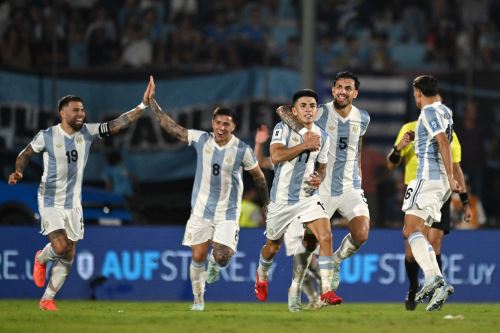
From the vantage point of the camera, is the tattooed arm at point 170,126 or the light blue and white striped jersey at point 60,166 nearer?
the tattooed arm at point 170,126

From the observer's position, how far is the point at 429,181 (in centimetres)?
1254

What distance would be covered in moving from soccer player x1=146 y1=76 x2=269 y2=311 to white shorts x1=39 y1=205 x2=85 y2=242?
1164 mm

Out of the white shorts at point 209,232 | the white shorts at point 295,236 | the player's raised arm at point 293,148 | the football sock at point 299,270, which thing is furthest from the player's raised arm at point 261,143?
the football sock at point 299,270

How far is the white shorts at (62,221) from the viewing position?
1359 centimetres

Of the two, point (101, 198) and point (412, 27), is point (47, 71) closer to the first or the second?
point (101, 198)

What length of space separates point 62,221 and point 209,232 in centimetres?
152

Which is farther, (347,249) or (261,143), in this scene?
(261,143)

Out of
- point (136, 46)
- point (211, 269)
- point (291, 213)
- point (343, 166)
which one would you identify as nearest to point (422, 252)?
point (291, 213)

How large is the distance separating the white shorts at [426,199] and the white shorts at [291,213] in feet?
2.87

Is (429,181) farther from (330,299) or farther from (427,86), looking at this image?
(330,299)

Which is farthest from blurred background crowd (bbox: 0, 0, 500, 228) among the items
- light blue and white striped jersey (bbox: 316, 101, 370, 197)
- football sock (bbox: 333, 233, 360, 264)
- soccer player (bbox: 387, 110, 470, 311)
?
football sock (bbox: 333, 233, 360, 264)

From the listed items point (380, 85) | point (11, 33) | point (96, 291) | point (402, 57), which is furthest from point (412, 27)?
point (96, 291)

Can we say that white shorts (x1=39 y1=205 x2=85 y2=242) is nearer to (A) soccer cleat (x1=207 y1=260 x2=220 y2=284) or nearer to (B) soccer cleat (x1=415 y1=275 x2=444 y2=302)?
(A) soccer cleat (x1=207 y1=260 x2=220 y2=284)

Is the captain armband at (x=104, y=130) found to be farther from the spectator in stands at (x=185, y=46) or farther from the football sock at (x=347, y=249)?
the spectator in stands at (x=185, y=46)
